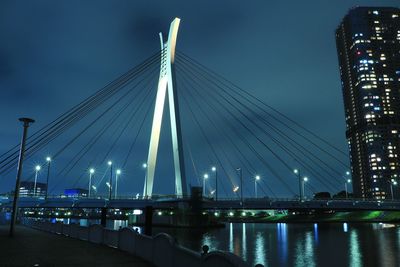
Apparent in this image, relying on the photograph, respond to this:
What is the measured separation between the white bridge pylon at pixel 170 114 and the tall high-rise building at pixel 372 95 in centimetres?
12241

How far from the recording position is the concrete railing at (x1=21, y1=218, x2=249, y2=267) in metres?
7.21

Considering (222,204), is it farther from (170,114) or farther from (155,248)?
(155,248)

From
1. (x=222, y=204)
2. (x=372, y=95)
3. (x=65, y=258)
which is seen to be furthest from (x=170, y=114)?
(x=372, y=95)

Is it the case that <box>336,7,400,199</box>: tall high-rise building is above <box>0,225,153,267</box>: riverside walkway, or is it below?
above

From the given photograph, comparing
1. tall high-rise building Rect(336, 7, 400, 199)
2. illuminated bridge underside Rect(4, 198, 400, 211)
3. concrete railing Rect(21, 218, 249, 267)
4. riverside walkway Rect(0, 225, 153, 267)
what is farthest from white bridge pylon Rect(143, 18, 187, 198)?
tall high-rise building Rect(336, 7, 400, 199)

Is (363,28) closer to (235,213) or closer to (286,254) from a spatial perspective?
(235,213)

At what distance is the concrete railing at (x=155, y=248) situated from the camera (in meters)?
7.21

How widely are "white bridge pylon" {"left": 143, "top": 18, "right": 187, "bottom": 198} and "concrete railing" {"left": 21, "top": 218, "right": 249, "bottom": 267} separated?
25.0 meters

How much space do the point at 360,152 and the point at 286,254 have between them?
6024 inches

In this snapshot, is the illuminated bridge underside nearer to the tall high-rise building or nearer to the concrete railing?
the concrete railing

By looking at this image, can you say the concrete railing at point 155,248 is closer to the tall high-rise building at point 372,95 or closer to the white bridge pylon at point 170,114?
the white bridge pylon at point 170,114

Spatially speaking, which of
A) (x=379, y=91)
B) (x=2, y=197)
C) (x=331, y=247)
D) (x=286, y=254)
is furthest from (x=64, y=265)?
(x=379, y=91)

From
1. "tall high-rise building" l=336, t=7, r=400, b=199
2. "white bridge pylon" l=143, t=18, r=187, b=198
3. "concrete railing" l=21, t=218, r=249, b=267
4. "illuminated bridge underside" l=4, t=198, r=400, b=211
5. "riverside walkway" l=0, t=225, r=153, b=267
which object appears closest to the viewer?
"concrete railing" l=21, t=218, r=249, b=267

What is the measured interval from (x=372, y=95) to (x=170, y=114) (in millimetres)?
155936
